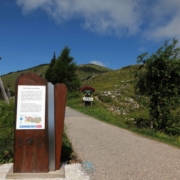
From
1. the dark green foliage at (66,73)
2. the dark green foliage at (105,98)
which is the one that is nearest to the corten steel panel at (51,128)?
the dark green foliage at (105,98)

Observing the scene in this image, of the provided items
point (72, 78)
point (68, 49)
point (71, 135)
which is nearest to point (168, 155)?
point (71, 135)

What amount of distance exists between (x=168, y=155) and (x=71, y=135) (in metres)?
3.63

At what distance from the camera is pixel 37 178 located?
4.60m

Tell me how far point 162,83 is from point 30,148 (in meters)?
9.53

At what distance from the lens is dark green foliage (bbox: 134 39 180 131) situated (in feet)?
40.8

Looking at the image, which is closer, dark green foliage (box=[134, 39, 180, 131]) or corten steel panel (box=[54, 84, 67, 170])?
corten steel panel (box=[54, 84, 67, 170])

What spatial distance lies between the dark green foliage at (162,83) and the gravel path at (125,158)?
4.74 metres

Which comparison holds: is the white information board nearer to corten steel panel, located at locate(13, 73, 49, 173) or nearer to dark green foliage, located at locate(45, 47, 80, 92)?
corten steel panel, located at locate(13, 73, 49, 173)

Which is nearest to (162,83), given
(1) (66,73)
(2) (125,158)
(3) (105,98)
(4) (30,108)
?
(2) (125,158)

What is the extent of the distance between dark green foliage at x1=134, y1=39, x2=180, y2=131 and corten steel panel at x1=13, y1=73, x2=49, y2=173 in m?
8.90

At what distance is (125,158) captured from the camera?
594cm

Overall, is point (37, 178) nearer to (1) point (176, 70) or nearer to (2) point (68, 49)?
(1) point (176, 70)

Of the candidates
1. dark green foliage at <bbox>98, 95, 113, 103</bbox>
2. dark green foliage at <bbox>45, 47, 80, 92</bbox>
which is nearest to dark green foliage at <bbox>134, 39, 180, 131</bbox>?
dark green foliage at <bbox>98, 95, 113, 103</bbox>

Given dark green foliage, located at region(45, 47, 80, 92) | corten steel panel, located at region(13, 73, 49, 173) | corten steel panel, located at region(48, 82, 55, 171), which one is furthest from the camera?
dark green foliage, located at region(45, 47, 80, 92)
